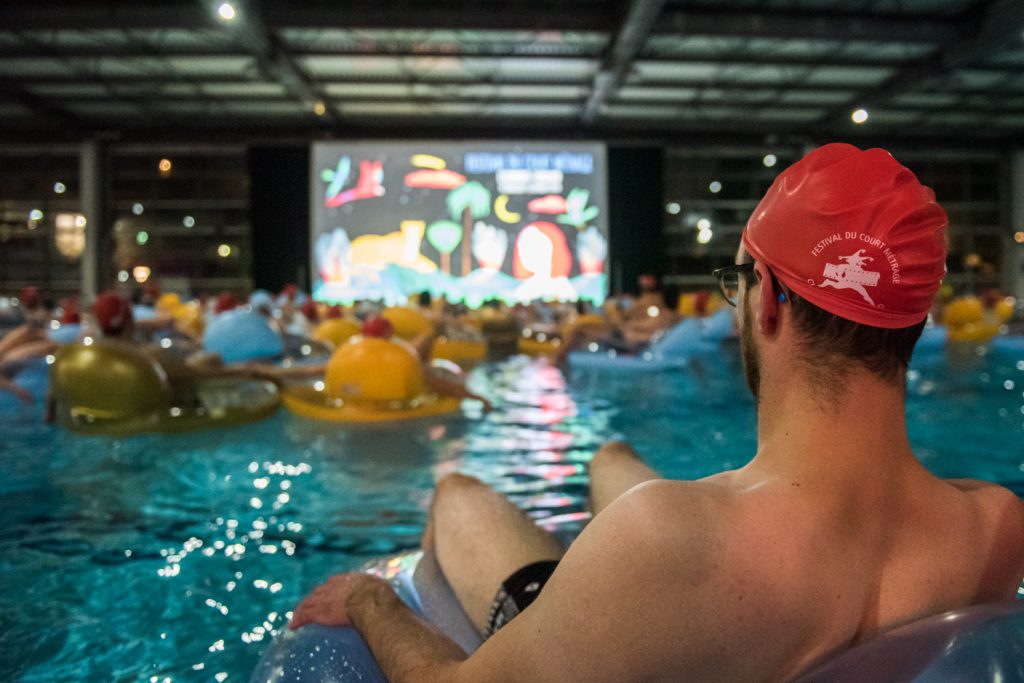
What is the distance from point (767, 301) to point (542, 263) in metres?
15.8

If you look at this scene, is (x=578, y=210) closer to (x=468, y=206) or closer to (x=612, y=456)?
(x=468, y=206)

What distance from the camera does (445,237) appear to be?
1688 cm

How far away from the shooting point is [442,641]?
1.50 metres

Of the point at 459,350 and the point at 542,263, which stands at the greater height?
the point at 542,263

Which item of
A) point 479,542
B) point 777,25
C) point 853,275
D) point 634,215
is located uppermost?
point 777,25

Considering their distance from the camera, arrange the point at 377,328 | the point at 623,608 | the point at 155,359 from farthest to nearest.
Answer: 1. the point at 377,328
2. the point at 155,359
3. the point at 623,608

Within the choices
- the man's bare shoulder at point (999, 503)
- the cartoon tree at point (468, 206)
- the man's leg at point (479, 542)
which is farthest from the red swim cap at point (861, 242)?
the cartoon tree at point (468, 206)

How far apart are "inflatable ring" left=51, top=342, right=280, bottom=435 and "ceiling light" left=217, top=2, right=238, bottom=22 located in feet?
23.7

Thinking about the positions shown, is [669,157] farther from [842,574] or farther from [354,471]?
[842,574]

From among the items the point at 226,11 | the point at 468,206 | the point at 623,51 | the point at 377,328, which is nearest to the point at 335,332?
the point at 377,328

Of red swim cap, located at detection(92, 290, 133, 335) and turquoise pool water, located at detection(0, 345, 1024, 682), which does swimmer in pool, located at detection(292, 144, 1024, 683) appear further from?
red swim cap, located at detection(92, 290, 133, 335)

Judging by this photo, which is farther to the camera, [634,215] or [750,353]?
[634,215]

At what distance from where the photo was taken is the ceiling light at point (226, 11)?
35.2ft

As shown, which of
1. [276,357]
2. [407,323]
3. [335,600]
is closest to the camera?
[335,600]
